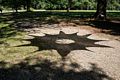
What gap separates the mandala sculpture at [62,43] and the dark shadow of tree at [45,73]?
1.25m

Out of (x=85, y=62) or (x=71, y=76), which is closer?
(x=71, y=76)

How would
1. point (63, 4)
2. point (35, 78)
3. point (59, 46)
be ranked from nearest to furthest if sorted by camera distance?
point (35, 78)
point (59, 46)
point (63, 4)

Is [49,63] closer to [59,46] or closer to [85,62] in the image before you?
[85,62]

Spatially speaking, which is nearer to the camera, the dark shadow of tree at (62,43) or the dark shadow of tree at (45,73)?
the dark shadow of tree at (45,73)

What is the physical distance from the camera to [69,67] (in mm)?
6516

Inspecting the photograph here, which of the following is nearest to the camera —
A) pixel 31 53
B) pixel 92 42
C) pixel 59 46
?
pixel 31 53

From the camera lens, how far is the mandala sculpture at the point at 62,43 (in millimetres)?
8164

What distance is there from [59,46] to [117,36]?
11.8ft

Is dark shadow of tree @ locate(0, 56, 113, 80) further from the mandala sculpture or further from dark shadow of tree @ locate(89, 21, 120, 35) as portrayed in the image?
dark shadow of tree @ locate(89, 21, 120, 35)

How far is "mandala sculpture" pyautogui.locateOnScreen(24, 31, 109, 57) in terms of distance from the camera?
26.8 feet

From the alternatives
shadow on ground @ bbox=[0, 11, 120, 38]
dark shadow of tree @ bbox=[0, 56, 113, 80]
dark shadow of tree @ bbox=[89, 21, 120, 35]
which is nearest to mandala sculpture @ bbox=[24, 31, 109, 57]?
dark shadow of tree @ bbox=[0, 56, 113, 80]

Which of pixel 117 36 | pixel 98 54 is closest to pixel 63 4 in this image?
pixel 117 36

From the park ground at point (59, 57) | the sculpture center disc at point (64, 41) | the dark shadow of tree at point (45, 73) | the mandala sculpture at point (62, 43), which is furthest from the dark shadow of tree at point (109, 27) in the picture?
the dark shadow of tree at point (45, 73)

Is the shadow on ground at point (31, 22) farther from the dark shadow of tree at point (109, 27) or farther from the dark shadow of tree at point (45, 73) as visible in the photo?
the dark shadow of tree at point (45, 73)
